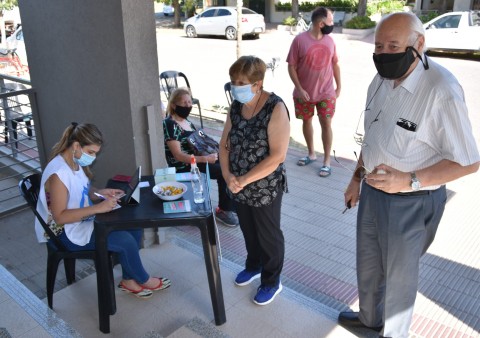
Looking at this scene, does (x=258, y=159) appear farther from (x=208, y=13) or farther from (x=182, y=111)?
(x=208, y=13)

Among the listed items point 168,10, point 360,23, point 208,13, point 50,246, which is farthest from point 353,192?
point 168,10

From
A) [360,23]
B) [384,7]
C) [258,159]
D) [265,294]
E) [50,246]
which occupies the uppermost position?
[384,7]

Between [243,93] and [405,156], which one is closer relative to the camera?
[405,156]

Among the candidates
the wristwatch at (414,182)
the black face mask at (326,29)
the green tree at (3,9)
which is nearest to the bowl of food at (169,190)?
the wristwatch at (414,182)

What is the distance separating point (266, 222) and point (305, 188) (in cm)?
221

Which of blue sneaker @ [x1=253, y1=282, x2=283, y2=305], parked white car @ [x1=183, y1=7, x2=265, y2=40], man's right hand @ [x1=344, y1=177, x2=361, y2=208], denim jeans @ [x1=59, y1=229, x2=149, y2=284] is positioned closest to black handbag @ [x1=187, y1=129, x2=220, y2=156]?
denim jeans @ [x1=59, y1=229, x2=149, y2=284]

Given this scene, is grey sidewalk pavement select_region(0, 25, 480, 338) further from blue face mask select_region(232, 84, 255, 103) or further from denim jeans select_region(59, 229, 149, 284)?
blue face mask select_region(232, 84, 255, 103)

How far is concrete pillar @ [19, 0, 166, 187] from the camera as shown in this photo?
3.25 m

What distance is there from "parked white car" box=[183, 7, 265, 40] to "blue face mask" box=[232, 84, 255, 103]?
1838 centimetres

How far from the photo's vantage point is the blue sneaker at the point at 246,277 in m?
3.17

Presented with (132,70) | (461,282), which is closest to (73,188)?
(132,70)

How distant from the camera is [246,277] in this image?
3188 mm

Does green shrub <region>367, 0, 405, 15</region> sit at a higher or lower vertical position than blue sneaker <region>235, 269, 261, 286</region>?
higher

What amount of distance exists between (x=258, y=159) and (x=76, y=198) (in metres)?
1.17
